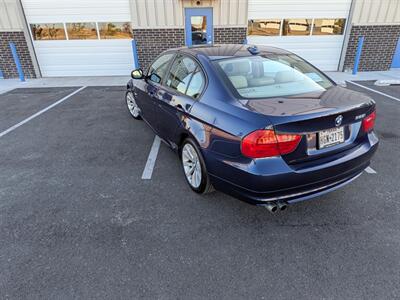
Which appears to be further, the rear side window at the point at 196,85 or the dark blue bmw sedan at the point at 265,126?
the rear side window at the point at 196,85

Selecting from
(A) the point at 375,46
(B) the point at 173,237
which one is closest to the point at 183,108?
(B) the point at 173,237

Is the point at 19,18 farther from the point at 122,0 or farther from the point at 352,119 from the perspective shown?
the point at 352,119

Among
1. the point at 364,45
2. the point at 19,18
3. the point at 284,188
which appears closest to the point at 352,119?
the point at 284,188

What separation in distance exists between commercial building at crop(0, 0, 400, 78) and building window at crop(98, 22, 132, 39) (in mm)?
33

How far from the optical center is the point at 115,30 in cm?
936

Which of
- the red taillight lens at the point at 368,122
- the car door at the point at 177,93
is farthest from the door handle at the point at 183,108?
the red taillight lens at the point at 368,122

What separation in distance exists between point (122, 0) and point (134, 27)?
93 cm

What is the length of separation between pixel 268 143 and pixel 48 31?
10340 mm

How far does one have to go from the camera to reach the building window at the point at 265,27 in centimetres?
934

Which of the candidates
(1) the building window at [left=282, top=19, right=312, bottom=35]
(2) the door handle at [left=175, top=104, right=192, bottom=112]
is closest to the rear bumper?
(2) the door handle at [left=175, top=104, right=192, bottom=112]

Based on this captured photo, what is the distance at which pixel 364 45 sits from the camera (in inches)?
378

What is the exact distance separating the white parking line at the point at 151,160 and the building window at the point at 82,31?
23.3 ft

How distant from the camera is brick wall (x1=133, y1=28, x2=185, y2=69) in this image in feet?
30.1

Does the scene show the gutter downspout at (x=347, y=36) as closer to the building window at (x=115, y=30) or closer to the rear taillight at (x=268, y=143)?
the building window at (x=115, y=30)
